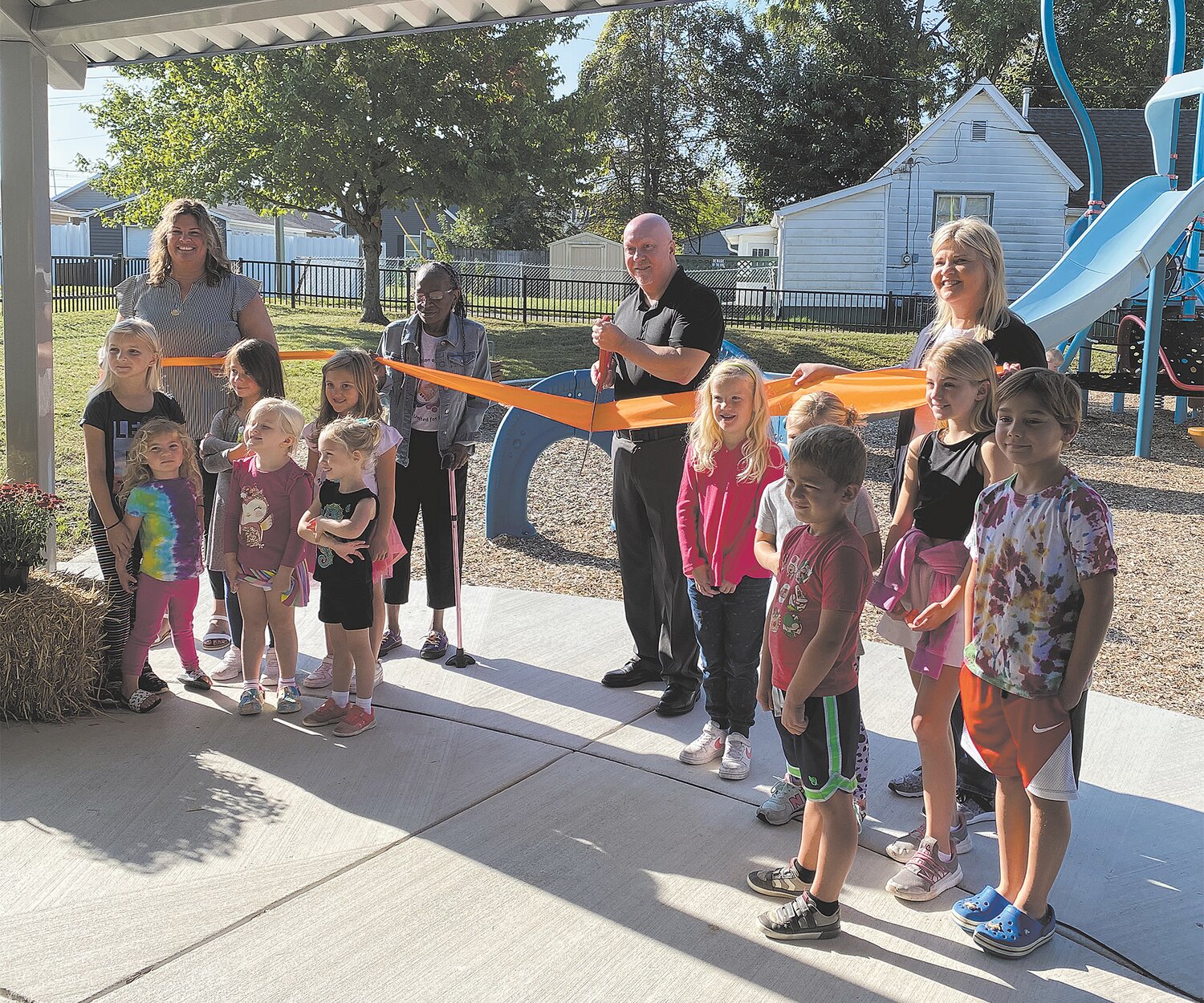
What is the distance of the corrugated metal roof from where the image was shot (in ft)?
15.9

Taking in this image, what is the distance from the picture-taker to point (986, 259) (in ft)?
11.0

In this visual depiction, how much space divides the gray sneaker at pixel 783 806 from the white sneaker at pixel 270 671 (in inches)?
86.3

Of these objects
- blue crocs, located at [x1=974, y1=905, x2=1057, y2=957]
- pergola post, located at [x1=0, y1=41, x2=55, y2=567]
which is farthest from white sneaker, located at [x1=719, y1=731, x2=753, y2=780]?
pergola post, located at [x1=0, y1=41, x2=55, y2=567]

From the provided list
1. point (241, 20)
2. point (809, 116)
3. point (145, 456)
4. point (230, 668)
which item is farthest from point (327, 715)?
point (809, 116)

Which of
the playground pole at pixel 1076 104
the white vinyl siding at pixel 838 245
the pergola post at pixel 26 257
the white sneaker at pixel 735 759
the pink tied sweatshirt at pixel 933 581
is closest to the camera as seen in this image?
the pink tied sweatshirt at pixel 933 581

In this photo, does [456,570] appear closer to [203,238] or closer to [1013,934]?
[203,238]

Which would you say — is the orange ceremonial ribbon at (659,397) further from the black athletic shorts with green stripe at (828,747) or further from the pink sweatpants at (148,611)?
the black athletic shorts with green stripe at (828,747)

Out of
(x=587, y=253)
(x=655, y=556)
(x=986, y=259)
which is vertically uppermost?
(x=587, y=253)

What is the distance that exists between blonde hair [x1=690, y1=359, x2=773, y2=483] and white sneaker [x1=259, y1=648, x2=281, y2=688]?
2.10 meters

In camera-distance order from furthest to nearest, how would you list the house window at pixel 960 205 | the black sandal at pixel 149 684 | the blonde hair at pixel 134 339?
the house window at pixel 960 205 < the black sandal at pixel 149 684 < the blonde hair at pixel 134 339

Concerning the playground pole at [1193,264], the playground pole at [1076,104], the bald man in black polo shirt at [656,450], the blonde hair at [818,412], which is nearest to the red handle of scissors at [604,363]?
the bald man in black polo shirt at [656,450]

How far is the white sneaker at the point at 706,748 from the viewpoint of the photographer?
407cm

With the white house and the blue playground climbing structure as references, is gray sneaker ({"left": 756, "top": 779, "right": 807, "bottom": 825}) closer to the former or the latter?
the blue playground climbing structure

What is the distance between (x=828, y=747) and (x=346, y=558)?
2037 millimetres
